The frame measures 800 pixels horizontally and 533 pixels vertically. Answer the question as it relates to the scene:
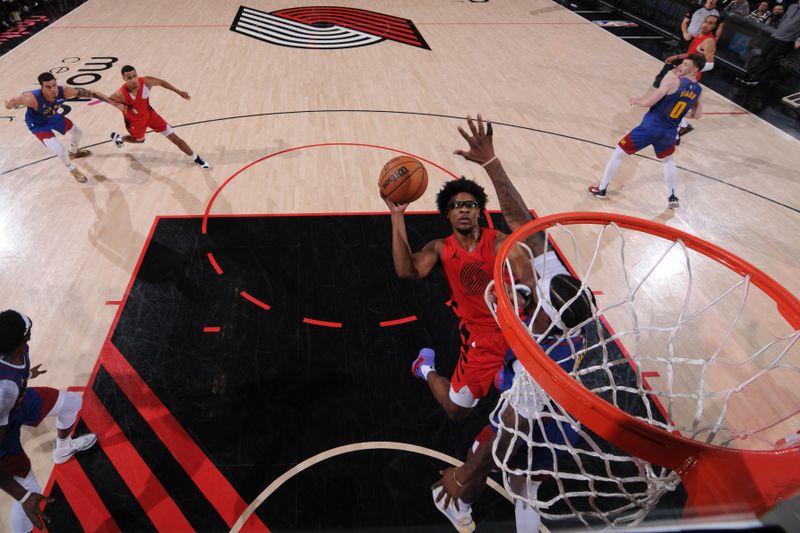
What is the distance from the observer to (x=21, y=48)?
9227mm

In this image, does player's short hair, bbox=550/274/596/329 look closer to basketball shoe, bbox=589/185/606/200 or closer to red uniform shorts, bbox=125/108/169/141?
basketball shoe, bbox=589/185/606/200

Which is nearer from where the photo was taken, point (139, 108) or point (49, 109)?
point (49, 109)

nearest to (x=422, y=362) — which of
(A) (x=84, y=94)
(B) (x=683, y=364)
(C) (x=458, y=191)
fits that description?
(C) (x=458, y=191)

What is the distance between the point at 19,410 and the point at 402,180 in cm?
272

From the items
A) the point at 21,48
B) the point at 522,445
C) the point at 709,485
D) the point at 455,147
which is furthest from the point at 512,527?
the point at 21,48

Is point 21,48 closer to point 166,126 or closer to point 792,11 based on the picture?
point 166,126

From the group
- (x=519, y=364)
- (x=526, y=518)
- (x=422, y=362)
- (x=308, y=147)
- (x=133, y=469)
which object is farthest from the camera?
(x=308, y=147)

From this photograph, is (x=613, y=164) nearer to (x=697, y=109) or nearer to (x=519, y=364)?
(x=697, y=109)

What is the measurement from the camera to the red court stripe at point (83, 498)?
9.12ft

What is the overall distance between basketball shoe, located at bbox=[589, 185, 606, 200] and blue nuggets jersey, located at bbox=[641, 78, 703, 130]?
91 cm

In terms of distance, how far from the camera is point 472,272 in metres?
2.93

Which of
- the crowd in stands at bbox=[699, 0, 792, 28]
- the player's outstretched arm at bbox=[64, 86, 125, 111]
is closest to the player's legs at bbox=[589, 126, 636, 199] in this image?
the player's outstretched arm at bbox=[64, 86, 125, 111]

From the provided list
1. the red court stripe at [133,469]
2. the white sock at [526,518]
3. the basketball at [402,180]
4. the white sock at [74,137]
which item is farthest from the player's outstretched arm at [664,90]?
the white sock at [74,137]

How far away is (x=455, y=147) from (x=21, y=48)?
30.6 ft
